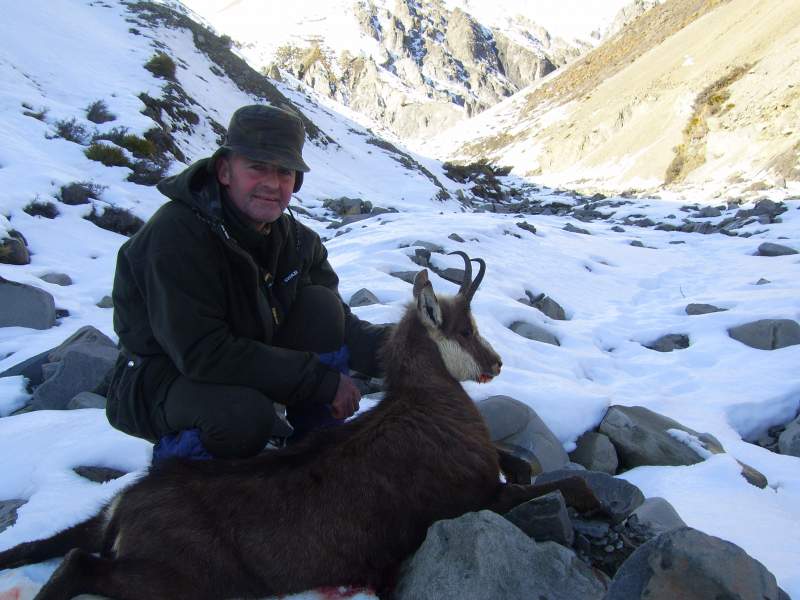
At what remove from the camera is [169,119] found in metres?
16.8

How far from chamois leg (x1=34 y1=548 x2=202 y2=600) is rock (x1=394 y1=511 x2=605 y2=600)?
97 cm

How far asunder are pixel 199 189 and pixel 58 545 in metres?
1.89

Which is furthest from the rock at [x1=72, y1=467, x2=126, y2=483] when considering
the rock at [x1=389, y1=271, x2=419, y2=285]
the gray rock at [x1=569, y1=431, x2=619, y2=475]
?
the rock at [x1=389, y1=271, x2=419, y2=285]

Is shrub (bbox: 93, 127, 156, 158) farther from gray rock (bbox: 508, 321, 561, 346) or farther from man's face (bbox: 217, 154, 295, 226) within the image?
man's face (bbox: 217, 154, 295, 226)

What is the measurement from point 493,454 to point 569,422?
1661mm

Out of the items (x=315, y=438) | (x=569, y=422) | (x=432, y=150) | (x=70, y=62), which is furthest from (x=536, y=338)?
(x=432, y=150)

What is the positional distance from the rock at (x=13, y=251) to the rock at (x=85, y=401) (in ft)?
14.0

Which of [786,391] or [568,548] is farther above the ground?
[786,391]

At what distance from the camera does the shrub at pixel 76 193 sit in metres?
9.91

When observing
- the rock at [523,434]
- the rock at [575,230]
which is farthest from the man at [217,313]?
the rock at [575,230]

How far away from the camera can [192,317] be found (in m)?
2.78

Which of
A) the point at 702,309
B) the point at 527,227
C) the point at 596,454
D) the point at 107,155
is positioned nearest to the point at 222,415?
the point at 596,454

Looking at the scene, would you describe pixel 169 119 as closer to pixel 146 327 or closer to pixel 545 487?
pixel 146 327

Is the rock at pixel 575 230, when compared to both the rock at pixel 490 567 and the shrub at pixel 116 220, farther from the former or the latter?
the rock at pixel 490 567
